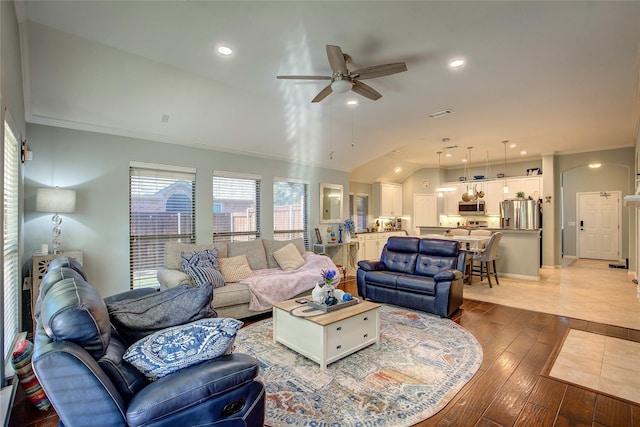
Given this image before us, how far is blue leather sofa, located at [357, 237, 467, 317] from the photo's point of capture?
13.4 ft

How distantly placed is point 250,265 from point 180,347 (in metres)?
3.38

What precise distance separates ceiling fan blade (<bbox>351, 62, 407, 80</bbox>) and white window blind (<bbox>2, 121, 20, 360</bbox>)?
290 centimetres

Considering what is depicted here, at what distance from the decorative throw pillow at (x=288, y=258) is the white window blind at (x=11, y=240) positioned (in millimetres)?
3071

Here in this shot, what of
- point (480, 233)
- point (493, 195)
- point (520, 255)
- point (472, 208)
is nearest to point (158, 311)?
point (480, 233)

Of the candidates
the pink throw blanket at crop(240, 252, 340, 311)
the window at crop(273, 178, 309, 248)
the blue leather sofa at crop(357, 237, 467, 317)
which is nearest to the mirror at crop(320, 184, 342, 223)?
the window at crop(273, 178, 309, 248)

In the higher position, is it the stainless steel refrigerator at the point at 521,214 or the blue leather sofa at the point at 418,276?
the stainless steel refrigerator at the point at 521,214

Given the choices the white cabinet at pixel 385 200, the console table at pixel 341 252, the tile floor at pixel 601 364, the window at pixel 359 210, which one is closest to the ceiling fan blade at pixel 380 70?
the tile floor at pixel 601 364

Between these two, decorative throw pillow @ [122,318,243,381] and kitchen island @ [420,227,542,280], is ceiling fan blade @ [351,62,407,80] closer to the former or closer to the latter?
decorative throw pillow @ [122,318,243,381]

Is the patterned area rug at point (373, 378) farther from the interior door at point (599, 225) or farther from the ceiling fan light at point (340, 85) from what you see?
the interior door at point (599, 225)

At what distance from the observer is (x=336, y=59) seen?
8.83 feet

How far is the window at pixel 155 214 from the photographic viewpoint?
13.9 ft

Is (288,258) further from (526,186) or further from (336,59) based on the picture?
(526,186)

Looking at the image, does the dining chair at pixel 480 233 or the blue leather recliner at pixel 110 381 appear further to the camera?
the dining chair at pixel 480 233

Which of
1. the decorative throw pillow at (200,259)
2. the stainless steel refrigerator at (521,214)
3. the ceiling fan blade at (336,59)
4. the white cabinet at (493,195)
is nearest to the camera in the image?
the ceiling fan blade at (336,59)
